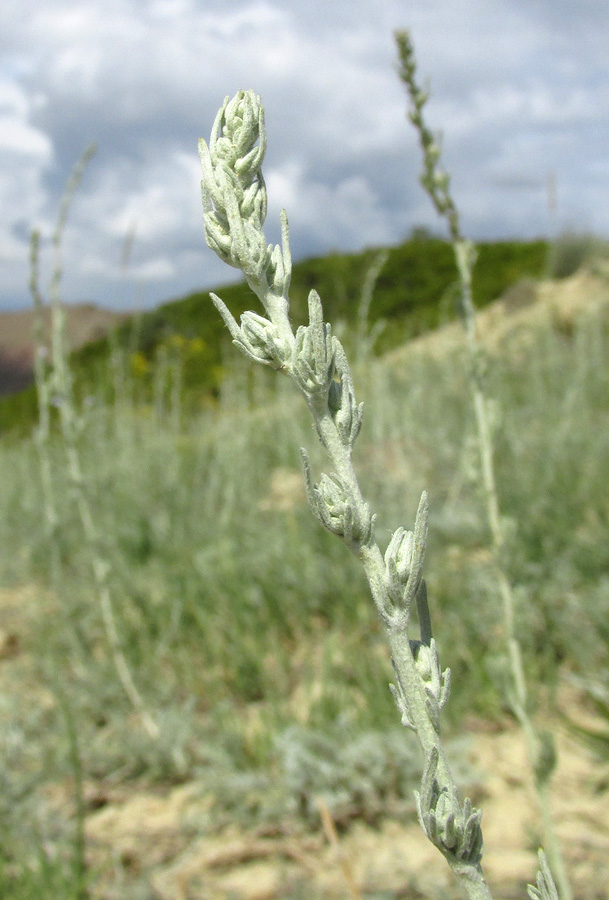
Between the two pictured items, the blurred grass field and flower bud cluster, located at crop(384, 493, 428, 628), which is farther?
the blurred grass field

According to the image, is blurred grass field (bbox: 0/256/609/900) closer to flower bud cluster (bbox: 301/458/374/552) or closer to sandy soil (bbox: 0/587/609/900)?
sandy soil (bbox: 0/587/609/900)

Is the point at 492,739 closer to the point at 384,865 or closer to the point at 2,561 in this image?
the point at 384,865

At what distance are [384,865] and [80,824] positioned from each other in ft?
3.03

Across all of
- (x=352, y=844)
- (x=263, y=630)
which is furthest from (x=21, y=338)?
(x=352, y=844)

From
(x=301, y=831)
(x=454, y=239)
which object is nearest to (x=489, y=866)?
(x=301, y=831)

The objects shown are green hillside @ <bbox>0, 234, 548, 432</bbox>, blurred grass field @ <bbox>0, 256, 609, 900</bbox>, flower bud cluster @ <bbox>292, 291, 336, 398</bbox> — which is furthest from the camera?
green hillside @ <bbox>0, 234, 548, 432</bbox>

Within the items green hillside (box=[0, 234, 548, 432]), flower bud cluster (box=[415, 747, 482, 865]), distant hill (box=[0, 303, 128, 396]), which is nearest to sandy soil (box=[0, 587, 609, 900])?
flower bud cluster (box=[415, 747, 482, 865])

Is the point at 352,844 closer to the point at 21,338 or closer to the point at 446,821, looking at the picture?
the point at 446,821

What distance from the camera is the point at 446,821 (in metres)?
0.62

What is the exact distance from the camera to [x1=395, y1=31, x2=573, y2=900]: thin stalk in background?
158 centimetres

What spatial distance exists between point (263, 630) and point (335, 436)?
3080mm

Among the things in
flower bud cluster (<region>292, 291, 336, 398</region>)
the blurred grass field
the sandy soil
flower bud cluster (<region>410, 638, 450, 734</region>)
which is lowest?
the sandy soil

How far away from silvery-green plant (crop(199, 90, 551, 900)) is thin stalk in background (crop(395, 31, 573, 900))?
1.01m

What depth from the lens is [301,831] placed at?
8.02 ft
